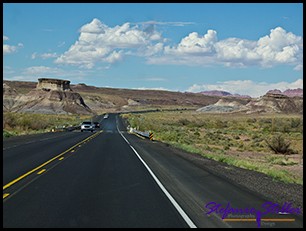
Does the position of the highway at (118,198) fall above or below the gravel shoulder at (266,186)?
above

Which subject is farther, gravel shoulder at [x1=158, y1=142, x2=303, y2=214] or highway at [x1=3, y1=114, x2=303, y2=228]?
gravel shoulder at [x1=158, y1=142, x2=303, y2=214]

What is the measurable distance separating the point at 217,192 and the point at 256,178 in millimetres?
4300

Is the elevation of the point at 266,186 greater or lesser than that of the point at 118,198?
lesser

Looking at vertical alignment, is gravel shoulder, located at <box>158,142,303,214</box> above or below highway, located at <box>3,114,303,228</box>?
below

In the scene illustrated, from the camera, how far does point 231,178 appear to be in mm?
16375

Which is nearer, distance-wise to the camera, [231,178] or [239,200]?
Answer: [239,200]

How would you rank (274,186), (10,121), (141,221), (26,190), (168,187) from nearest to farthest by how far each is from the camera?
(141,221)
(26,190)
(168,187)
(274,186)
(10,121)

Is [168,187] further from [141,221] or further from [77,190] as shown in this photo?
[141,221]

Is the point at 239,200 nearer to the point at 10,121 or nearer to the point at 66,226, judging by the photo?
the point at 66,226

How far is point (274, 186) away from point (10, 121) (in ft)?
177

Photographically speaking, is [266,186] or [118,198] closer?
[118,198]

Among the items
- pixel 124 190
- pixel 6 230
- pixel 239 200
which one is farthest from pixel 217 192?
pixel 6 230

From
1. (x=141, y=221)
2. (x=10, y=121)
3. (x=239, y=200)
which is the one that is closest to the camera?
(x=141, y=221)

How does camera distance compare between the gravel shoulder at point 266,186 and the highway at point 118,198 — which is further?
the gravel shoulder at point 266,186
